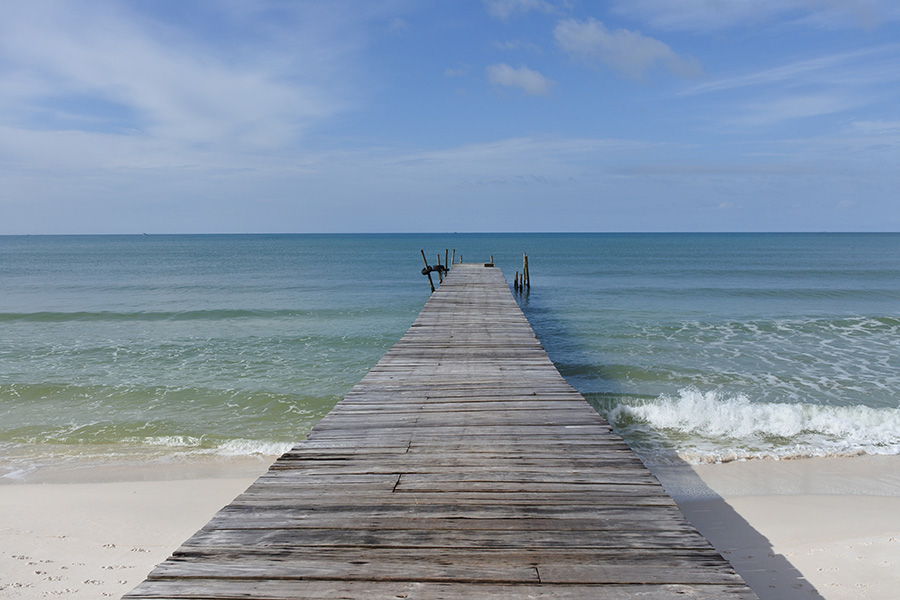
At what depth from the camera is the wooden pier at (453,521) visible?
288 centimetres

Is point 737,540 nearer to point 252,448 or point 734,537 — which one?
point 734,537

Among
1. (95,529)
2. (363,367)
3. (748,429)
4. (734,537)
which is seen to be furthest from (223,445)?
(748,429)

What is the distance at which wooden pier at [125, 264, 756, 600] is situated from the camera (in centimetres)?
288

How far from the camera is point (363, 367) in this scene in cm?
1381

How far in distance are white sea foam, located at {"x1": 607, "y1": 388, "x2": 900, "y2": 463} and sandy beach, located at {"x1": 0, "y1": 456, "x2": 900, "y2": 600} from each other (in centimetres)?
44

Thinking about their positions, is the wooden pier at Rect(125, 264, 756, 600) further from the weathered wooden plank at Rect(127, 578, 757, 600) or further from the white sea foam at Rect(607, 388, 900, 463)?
the white sea foam at Rect(607, 388, 900, 463)

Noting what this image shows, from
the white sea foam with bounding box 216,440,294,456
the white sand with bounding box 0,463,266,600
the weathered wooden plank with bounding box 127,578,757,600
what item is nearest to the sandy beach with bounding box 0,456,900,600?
the white sand with bounding box 0,463,266,600

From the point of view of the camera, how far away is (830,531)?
599 centimetres

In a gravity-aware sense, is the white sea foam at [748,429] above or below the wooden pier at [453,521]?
below

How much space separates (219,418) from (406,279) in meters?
28.8

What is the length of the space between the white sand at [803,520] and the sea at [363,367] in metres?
0.55

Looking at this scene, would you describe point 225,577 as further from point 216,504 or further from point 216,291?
point 216,291

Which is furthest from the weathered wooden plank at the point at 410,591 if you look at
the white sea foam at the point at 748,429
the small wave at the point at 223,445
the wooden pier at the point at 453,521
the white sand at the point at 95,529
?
the small wave at the point at 223,445

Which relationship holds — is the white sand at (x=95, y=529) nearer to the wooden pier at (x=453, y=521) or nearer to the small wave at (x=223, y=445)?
the small wave at (x=223, y=445)
